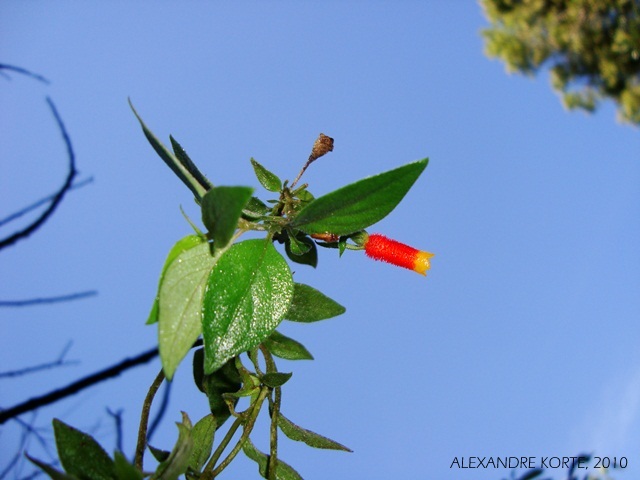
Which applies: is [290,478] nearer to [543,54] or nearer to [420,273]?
[420,273]

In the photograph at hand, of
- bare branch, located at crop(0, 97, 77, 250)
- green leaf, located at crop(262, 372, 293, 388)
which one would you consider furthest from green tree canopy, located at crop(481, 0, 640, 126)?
green leaf, located at crop(262, 372, 293, 388)

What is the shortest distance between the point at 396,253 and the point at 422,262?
0.04 m

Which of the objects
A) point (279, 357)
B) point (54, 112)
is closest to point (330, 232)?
point (279, 357)

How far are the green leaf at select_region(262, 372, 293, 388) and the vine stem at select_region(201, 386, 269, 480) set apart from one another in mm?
20

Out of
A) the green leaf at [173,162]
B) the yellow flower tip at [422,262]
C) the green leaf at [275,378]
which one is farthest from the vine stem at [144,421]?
the yellow flower tip at [422,262]

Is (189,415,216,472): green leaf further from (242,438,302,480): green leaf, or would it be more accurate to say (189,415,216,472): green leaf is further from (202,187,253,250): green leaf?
(202,187,253,250): green leaf

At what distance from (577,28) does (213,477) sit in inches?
285

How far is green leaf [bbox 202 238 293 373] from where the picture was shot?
0.57m

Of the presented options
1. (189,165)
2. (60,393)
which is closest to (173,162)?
(189,165)

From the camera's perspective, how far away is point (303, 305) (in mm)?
735

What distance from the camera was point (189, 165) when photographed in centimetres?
63

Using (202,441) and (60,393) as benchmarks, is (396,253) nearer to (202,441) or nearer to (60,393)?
(202,441)

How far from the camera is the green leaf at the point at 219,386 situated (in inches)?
30.1

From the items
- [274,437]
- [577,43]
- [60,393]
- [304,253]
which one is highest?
[577,43]
